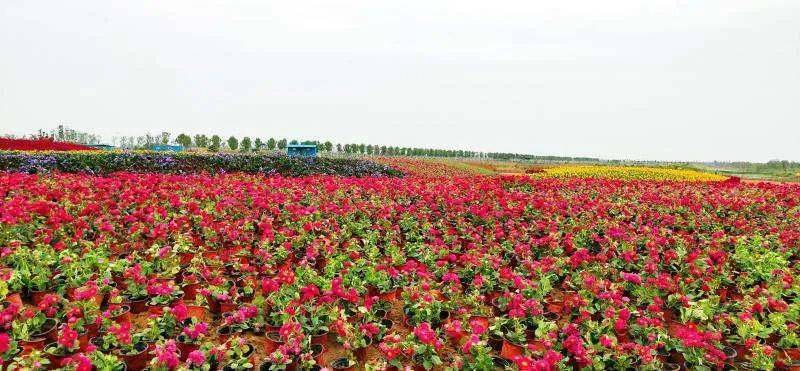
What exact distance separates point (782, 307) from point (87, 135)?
391 feet

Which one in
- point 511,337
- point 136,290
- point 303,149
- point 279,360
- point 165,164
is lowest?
point 511,337

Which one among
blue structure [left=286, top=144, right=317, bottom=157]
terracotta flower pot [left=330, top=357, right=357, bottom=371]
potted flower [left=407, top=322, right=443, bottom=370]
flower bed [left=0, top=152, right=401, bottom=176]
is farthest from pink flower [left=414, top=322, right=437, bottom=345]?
blue structure [left=286, top=144, right=317, bottom=157]

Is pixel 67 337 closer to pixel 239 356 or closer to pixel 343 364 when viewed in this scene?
pixel 239 356

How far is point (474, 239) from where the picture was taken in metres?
7.43

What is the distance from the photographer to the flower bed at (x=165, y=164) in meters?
15.5

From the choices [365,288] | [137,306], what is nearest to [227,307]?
[137,306]

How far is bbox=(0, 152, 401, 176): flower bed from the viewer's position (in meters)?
15.5

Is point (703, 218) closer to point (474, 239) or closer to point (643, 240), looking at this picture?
point (643, 240)

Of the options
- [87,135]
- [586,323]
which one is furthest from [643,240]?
[87,135]

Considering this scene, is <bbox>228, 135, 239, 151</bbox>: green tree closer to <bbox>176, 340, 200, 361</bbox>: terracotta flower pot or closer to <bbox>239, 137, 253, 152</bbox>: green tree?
<bbox>239, 137, 253, 152</bbox>: green tree

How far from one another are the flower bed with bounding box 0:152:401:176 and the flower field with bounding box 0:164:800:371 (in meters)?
6.97

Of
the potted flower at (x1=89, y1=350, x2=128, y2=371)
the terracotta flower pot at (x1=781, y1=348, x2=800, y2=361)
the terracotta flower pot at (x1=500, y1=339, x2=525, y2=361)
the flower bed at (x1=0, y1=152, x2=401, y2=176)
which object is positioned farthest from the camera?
the flower bed at (x1=0, y1=152, x2=401, y2=176)

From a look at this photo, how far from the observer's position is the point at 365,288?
→ 17.5ft

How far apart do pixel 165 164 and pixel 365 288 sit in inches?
598
